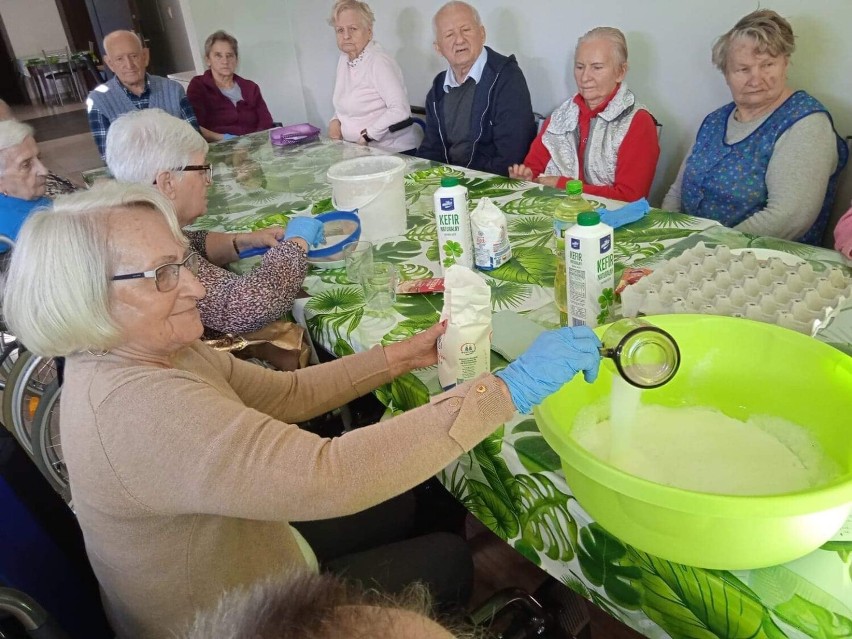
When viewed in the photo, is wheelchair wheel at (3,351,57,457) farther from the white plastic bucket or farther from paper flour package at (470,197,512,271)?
paper flour package at (470,197,512,271)

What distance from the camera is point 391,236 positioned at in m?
1.83

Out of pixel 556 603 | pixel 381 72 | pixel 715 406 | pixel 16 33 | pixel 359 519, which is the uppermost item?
pixel 16 33

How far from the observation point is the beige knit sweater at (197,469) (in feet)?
2.61

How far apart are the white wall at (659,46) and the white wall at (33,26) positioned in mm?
11344

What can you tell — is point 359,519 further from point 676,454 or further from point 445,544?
point 676,454

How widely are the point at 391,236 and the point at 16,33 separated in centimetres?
1412

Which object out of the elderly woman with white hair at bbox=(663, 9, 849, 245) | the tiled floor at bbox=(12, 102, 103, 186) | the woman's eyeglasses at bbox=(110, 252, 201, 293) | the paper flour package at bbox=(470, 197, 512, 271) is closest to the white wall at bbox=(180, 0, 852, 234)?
the elderly woman with white hair at bbox=(663, 9, 849, 245)

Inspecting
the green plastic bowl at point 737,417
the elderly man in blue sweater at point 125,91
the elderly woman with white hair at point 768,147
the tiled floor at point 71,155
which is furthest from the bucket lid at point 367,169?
the tiled floor at point 71,155

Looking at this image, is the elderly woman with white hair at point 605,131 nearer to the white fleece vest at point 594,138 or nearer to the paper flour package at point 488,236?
the white fleece vest at point 594,138

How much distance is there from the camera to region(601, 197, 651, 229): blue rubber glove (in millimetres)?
1625

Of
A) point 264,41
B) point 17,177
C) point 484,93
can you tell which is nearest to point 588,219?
point 484,93

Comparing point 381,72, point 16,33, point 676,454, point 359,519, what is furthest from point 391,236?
point 16,33

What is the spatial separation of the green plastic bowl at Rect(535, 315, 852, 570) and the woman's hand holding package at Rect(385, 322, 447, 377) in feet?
1.14

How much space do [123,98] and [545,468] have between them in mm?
3543
